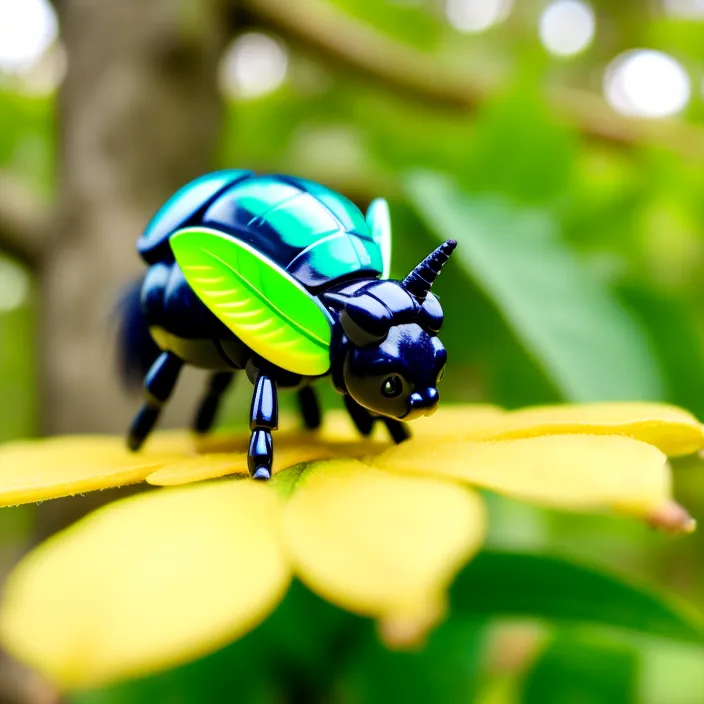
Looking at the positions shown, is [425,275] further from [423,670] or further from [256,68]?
[256,68]

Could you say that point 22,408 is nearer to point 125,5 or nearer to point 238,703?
point 125,5

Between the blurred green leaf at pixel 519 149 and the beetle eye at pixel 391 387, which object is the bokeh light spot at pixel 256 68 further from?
the beetle eye at pixel 391 387

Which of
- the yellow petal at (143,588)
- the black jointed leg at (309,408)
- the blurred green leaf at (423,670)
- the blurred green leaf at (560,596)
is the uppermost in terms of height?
the yellow petal at (143,588)

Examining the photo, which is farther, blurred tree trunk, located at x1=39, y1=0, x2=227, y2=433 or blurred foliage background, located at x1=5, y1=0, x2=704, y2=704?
blurred tree trunk, located at x1=39, y1=0, x2=227, y2=433

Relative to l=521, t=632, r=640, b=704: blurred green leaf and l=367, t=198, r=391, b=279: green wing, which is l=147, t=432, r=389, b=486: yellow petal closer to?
l=367, t=198, r=391, b=279: green wing

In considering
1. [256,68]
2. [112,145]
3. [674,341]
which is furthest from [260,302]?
[256,68]

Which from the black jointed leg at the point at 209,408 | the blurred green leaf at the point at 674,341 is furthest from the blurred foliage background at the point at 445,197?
the black jointed leg at the point at 209,408

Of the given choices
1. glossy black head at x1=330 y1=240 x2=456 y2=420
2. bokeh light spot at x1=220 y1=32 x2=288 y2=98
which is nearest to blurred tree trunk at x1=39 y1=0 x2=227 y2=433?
bokeh light spot at x1=220 y1=32 x2=288 y2=98
